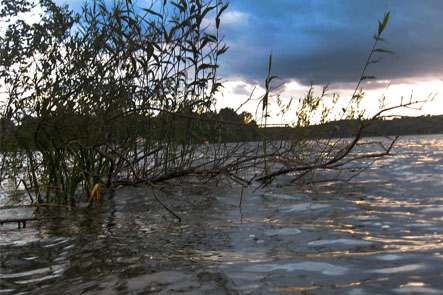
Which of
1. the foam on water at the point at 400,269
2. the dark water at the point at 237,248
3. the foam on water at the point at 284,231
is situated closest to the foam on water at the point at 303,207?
the dark water at the point at 237,248

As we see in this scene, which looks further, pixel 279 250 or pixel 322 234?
pixel 322 234

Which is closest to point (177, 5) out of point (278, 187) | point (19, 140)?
point (19, 140)

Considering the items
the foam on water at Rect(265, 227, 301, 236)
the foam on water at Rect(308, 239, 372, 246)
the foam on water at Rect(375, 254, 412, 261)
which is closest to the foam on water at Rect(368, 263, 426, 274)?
the foam on water at Rect(375, 254, 412, 261)

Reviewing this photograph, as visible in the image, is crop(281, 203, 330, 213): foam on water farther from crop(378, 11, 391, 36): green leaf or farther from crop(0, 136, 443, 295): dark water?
crop(378, 11, 391, 36): green leaf

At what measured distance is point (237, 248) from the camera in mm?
4734

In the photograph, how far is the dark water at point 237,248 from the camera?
3.53 m

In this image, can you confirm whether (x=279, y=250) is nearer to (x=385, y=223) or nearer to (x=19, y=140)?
(x=385, y=223)

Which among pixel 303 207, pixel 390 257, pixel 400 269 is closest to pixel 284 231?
pixel 390 257

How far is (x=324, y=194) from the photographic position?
9117 millimetres

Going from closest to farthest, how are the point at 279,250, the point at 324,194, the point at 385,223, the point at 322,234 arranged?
the point at 279,250 < the point at 322,234 < the point at 385,223 < the point at 324,194

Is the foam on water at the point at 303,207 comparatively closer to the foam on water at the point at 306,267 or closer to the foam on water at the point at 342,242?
the foam on water at the point at 342,242

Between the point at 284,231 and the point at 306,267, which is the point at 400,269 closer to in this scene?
the point at 306,267

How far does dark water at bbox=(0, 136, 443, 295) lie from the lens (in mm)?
3525

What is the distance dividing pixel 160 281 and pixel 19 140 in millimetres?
5083
